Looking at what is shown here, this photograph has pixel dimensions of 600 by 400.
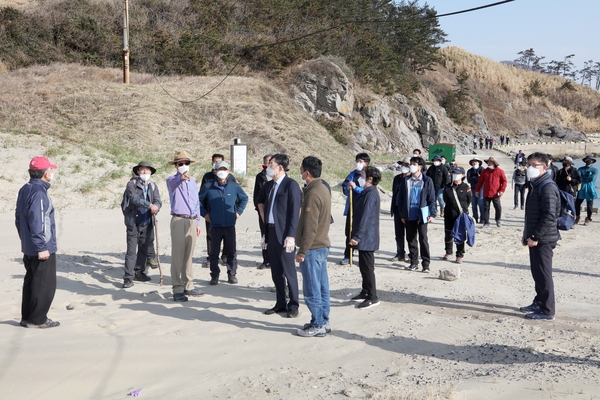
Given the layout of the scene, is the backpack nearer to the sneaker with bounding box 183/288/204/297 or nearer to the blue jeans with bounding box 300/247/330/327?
the blue jeans with bounding box 300/247/330/327

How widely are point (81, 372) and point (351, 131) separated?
3691 centimetres

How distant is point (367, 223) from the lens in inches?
292

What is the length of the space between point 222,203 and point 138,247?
1541 millimetres

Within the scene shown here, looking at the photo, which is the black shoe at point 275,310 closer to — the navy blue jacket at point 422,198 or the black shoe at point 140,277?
the black shoe at point 140,277

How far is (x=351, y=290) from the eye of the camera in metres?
8.43

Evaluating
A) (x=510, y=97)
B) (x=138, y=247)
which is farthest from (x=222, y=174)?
(x=510, y=97)

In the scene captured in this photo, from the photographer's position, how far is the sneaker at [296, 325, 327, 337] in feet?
20.5

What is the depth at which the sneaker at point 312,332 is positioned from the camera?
6.25 m

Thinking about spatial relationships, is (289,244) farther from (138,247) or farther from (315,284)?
(138,247)

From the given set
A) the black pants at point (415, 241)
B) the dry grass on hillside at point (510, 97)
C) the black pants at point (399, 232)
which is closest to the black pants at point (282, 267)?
the black pants at point (415, 241)

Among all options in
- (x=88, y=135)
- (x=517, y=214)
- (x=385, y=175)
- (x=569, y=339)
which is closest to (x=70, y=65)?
(x=88, y=135)

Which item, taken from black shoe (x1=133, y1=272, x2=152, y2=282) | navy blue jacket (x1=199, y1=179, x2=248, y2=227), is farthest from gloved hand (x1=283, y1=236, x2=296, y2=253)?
black shoe (x1=133, y1=272, x2=152, y2=282)

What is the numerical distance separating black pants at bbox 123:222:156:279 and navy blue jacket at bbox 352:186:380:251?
11.1 feet

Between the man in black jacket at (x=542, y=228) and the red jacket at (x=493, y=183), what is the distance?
328 inches
